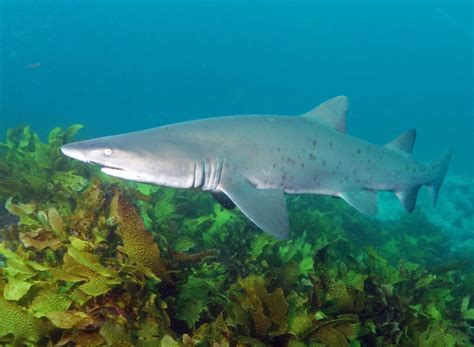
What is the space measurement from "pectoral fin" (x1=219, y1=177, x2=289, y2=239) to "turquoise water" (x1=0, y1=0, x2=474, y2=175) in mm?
117126

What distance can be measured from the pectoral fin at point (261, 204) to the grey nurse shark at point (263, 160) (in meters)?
0.01

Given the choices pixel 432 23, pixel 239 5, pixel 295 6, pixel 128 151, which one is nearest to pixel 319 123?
pixel 128 151

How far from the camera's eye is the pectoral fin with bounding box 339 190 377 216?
5.96m

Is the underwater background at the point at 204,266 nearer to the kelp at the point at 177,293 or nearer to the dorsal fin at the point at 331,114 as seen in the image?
the kelp at the point at 177,293

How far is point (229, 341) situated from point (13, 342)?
1.47 meters

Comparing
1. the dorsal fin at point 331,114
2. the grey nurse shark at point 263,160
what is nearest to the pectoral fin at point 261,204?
the grey nurse shark at point 263,160

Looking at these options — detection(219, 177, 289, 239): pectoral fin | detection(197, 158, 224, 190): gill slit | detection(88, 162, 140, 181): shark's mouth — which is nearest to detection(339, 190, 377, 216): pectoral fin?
detection(219, 177, 289, 239): pectoral fin

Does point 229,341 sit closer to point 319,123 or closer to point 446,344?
point 446,344

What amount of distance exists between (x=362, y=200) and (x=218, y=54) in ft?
641

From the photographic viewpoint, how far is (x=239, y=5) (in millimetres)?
157875

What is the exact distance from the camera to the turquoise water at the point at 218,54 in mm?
136375

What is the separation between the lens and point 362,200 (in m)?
6.06

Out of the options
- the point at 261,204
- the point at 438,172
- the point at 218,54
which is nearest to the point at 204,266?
the point at 261,204

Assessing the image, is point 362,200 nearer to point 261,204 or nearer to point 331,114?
point 331,114
